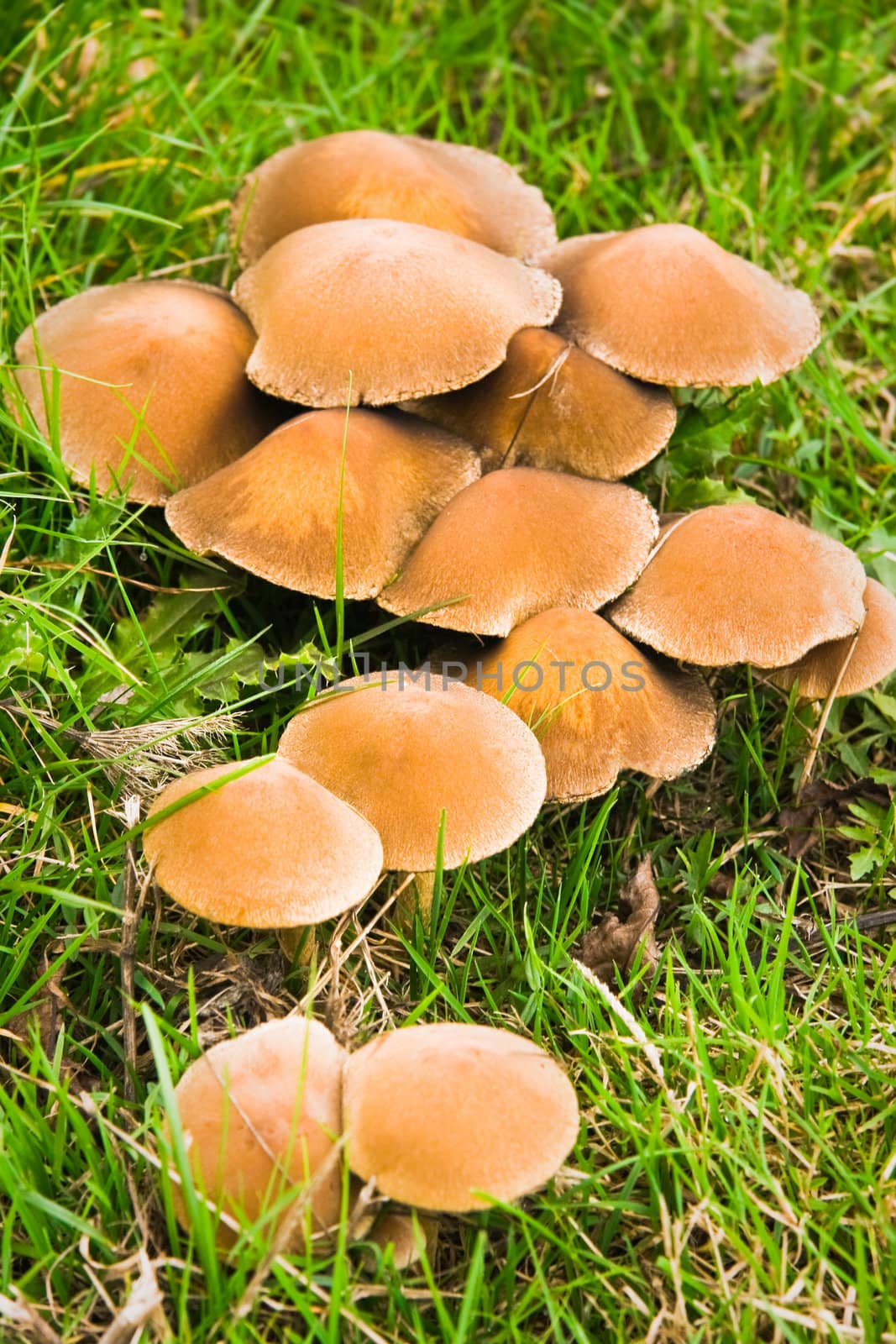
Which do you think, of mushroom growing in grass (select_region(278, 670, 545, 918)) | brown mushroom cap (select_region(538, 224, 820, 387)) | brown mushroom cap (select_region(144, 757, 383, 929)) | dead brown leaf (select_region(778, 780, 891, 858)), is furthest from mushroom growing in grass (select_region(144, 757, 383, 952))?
brown mushroom cap (select_region(538, 224, 820, 387))

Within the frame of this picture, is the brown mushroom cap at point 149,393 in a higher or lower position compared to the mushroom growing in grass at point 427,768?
higher

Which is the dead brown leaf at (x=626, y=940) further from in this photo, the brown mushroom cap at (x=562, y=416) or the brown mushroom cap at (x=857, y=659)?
the brown mushroom cap at (x=562, y=416)

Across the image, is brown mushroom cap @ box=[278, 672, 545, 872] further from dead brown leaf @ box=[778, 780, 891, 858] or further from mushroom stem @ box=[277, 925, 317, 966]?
dead brown leaf @ box=[778, 780, 891, 858]

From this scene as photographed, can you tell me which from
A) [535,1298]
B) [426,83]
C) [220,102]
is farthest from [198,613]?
[426,83]

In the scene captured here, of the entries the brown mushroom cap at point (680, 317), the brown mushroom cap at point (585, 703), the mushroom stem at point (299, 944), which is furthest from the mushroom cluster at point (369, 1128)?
the brown mushroom cap at point (680, 317)

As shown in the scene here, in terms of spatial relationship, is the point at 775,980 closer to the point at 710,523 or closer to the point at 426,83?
the point at 710,523

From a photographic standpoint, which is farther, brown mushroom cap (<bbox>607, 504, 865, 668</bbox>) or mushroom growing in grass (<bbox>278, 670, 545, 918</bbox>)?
brown mushroom cap (<bbox>607, 504, 865, 668</bbox>)
